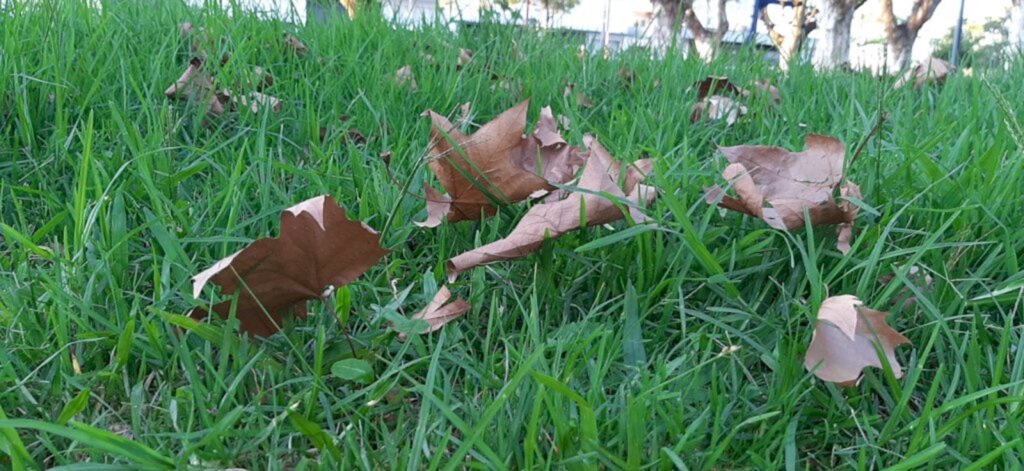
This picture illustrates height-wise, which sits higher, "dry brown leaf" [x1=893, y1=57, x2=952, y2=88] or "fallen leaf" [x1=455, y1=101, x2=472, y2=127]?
"dry brown leaf" [x1=893, y1=57, x2=952, y2=88]

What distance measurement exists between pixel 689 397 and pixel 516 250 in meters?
0.38

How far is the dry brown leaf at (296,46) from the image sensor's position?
8.66 feet

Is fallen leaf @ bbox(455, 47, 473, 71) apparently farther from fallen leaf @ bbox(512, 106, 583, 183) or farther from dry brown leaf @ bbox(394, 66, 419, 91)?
fallen leaf @ bbox(512, 106, 583, 183)

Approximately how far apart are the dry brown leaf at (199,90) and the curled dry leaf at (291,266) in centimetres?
107

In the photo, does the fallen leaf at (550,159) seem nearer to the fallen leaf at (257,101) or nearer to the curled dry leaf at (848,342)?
the curled dry leaf at (848,342)

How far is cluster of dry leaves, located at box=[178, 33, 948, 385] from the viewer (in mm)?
1107

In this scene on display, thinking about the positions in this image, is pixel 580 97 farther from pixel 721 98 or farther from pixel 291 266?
pixel 291 266

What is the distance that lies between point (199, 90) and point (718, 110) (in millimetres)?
1506

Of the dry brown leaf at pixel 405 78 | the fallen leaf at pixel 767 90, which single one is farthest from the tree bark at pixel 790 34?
the dry brown leaf at pixel 405 78

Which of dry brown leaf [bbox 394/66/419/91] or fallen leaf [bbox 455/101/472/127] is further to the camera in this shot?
dry brown leaf [bbox 394/66/419/91]

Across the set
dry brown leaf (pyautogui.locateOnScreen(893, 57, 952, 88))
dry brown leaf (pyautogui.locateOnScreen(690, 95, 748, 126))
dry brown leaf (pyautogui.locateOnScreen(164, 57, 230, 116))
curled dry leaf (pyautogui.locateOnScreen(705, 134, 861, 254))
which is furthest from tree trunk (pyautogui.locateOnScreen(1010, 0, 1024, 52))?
dry brown leaf (pyautogui.locateOnScreen(164, 57, 230, 116))

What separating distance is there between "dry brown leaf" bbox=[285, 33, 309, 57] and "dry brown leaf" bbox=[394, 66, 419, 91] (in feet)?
1.27

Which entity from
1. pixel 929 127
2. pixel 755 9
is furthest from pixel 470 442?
pixel 755 9

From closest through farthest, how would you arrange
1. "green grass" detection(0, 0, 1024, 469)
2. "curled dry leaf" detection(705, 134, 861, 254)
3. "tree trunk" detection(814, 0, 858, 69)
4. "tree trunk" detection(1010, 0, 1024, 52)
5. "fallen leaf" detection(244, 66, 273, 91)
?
"green grass" detection(0, 0, 1024, 469), "curled dry leaf" detection(705, 134, 861, 254), "fallen leaf" detection(244, 66, 273, 91), "tree trunk" detection(1010, 0, 1024, 52), "tree trunk" detection(814, 0, 858, 69)
